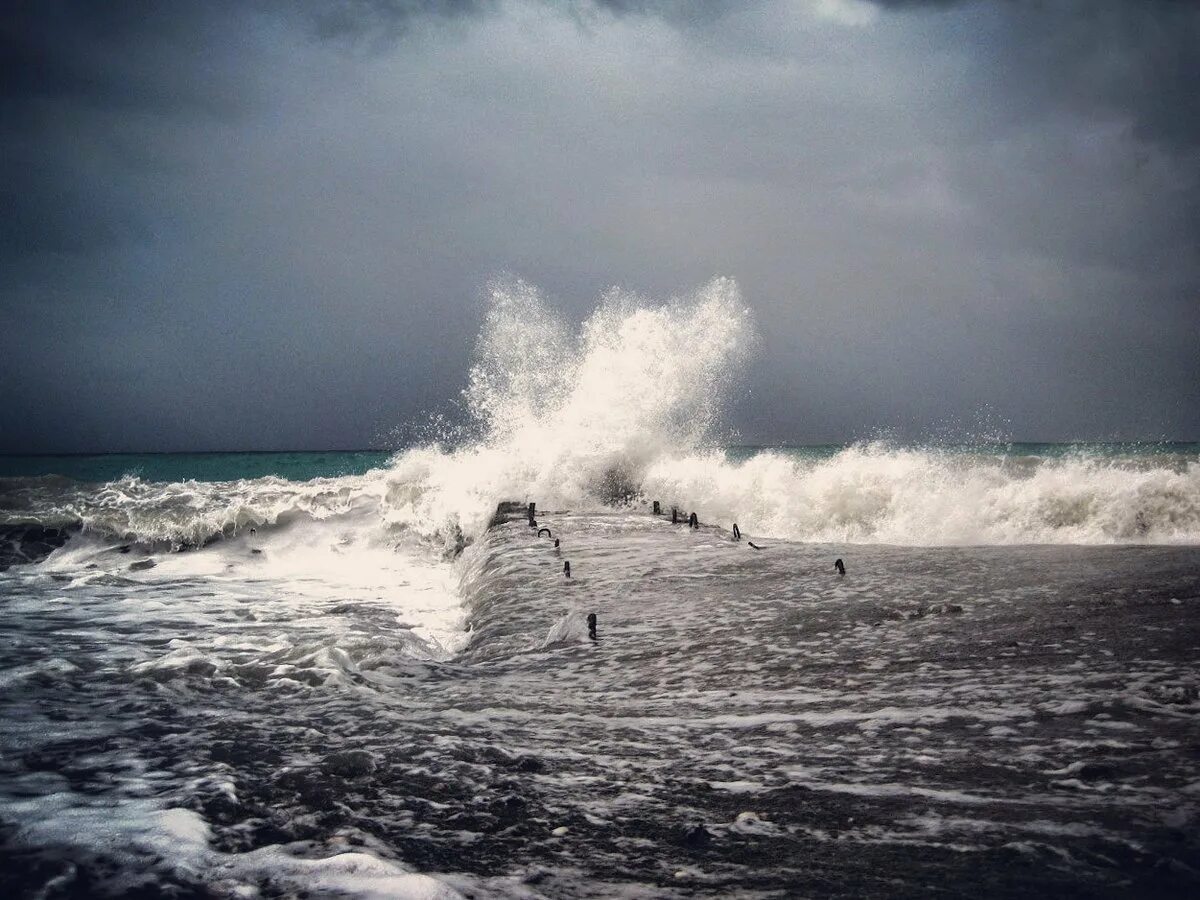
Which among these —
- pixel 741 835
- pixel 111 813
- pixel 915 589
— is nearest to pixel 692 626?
pixel 915 589

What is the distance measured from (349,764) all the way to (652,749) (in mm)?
1174

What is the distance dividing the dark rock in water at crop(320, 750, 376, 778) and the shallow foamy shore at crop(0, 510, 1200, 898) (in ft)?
0.05

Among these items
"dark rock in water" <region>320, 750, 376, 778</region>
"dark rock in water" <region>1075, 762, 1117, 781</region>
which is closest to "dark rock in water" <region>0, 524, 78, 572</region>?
"dark rock in water" <region>320, 750, 376, 778</region>

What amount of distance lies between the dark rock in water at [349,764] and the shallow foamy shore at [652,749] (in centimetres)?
1

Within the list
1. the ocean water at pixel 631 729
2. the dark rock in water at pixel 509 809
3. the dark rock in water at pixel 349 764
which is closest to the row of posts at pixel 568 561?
the ocean water at pixel 631 729

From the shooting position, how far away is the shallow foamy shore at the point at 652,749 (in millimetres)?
2146

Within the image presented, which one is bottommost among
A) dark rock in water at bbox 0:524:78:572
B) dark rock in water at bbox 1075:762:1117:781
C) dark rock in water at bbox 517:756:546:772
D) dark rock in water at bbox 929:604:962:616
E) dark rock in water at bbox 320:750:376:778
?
dark rock in water at bbox 0:524:78:572

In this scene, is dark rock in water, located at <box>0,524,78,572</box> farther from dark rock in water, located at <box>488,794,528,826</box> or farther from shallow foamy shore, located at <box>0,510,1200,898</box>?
dark rock in water, located at <box>488,794,528,826</box>

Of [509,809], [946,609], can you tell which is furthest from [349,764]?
[946,609]

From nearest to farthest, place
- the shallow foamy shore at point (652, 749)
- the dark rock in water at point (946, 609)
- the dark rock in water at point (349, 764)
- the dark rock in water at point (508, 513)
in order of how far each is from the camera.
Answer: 1. the shallow foamy shore at point (652, 749)
2. the dark rock in water at point (349, 764)
3. the dark rock in water at point (946, 609)
4. the dark rock in water at point (508, 513)

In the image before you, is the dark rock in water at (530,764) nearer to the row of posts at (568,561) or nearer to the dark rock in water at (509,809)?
the dark rock in water at (509,809)

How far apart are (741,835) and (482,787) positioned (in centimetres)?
96

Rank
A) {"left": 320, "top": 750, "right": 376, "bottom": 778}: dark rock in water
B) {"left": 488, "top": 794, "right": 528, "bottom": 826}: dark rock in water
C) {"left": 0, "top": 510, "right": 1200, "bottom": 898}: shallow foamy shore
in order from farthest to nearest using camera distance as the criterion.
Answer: {"left": 320, "top": 750, "right": 376, "bottom": 778}: dark rock in water < {"left": 488, "top": 794, "right": 528, "bottom": 826}: dark rock in water < {"left": 0, "top": 510, "right": 1200, "bottom": 898}: shallow foamy shore

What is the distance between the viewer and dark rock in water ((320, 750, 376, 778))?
9.68 ft
